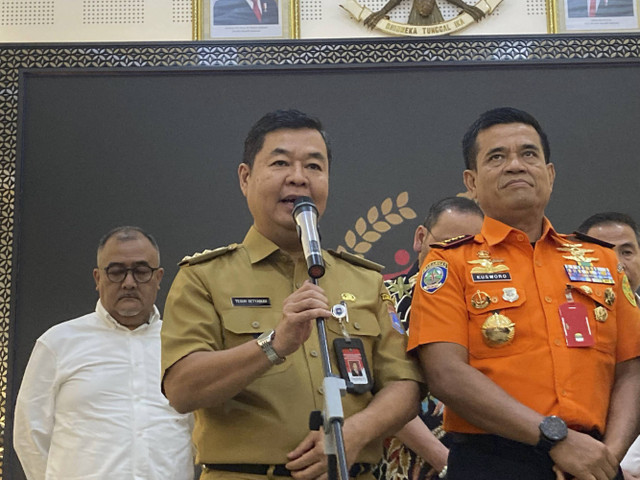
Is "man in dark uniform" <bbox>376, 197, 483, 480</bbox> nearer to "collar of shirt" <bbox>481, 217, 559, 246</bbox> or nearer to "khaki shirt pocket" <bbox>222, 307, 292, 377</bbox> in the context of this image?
"collar of shirt" <bbox>481, 217, 559, 246</bbox>

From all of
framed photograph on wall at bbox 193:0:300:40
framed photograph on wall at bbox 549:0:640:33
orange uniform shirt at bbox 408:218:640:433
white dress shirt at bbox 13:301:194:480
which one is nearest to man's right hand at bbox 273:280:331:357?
orange uniform shirt at bbox 408:218:640:433

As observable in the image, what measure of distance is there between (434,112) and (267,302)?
9.95ft

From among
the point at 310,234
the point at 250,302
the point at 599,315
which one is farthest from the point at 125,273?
the point at 599,315

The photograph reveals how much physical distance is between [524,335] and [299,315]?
0.72 m

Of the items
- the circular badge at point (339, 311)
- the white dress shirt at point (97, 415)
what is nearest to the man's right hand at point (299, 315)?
the circular badge at point (339, 311)

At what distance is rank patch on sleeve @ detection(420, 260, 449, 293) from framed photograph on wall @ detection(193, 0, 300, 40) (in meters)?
3.53

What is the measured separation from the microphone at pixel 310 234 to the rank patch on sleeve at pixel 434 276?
18.1 inches

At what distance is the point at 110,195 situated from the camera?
16.1 feet

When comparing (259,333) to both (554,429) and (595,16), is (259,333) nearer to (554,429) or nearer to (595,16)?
(554,429)

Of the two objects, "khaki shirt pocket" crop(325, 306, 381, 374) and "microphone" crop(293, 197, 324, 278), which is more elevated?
"microphone" crop(293, 197, 324, 278)

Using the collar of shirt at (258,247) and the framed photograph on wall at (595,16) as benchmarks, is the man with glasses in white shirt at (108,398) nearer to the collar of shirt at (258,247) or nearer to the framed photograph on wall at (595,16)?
the collar of shirt at (258,247)

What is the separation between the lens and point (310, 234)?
76.0 inches

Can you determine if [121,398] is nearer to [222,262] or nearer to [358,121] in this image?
[222,262]

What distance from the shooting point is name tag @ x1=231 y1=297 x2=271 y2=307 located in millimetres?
2225
